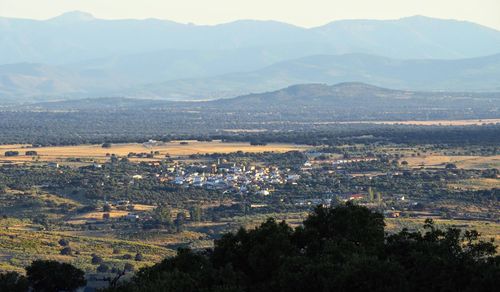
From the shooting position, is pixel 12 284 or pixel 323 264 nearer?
pixel 323 264

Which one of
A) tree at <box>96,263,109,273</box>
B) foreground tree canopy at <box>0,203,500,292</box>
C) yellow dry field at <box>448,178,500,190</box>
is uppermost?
foreground tree canopy at <box>0,203,500,292</box>

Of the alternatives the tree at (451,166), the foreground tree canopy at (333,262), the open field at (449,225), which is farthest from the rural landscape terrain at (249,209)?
the tree at (451,166)

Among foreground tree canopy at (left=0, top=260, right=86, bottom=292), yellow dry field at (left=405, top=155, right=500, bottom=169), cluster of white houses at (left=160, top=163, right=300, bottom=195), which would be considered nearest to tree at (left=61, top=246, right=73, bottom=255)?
foreground tree canopy at (left=0, top=260, right=86, bottom=292)

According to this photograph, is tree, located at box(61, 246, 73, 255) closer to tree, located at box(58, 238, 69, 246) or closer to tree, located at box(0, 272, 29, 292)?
tree, located at box(58, 238, 69, 246)

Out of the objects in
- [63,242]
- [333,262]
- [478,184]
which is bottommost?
[63,242]

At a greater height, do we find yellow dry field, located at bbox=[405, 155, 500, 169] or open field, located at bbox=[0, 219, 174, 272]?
yellow dry field, located at bbox=[405, 155, 500, 169]

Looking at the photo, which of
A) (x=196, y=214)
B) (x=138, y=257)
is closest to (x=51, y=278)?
Result: (x=138, y=257)

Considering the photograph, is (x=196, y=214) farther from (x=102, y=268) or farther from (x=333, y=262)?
(x=333, y=262)

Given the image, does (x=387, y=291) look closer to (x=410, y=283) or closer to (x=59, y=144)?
(x=410, y=283)

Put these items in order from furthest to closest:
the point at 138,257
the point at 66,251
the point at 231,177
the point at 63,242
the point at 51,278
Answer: the point at 231,177, the point at 63,242, the point at 66,251, the point at 138,257, the point at 51,278
